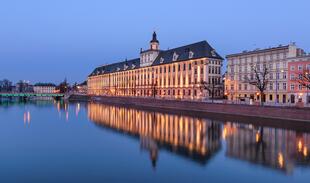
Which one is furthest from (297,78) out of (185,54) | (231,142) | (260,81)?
(185,54)

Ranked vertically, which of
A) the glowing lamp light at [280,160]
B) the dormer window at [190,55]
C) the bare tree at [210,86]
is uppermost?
the dormer window at [190,55]

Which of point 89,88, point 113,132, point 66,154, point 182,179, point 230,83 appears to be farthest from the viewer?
point 89,88

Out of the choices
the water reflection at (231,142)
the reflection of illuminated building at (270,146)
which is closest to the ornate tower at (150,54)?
the water reflection at (231,142)

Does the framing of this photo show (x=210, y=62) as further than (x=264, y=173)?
Yes

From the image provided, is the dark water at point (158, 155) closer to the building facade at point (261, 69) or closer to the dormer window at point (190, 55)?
the building facade at point (261, 69)

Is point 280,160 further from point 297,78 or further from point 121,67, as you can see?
point 121,67

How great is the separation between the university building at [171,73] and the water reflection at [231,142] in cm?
3759

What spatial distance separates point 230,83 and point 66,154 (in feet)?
190

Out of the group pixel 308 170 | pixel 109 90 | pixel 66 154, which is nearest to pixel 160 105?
pixel 66 154

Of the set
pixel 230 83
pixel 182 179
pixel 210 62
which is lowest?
pixel 182 179

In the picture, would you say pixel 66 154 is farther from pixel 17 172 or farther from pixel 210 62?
pixel 210 62

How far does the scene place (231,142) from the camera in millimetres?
29500

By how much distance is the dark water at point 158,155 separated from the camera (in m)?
18.5

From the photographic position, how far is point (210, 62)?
78500 millimetres
